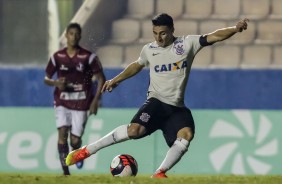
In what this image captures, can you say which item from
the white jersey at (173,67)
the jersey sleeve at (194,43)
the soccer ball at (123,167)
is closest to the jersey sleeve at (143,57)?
the white jersey at (173,67)

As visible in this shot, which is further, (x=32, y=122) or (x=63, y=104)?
(x=32, y=122)

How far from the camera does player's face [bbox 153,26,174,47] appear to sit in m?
11.0

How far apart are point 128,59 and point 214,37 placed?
7557 mm

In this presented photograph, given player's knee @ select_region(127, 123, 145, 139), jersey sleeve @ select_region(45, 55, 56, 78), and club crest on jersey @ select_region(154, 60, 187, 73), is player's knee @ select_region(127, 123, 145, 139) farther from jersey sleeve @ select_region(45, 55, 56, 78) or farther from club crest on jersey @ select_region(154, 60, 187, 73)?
jersey sleeve @ select_region(45, 55, 56, 78)

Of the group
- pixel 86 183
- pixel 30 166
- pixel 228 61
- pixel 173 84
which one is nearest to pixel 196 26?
pixel 228 61

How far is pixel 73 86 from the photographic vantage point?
48.1 feet

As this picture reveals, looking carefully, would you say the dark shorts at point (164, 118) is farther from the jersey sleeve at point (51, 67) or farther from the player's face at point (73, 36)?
the jersey sleeve at point (51, 67)

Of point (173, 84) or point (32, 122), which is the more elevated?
point (173, 84)

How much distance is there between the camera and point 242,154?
15773 mm

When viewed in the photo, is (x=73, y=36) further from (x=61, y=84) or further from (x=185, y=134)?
(x=185, y=134)

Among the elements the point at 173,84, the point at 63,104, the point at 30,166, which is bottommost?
the point at 30,166

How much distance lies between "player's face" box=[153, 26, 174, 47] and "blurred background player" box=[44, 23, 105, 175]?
3517mm

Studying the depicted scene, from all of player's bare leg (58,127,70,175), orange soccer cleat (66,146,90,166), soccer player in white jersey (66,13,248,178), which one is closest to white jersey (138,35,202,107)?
soccer player in white jersey (66,13,248,178)

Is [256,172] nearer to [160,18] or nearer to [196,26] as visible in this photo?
[196,26]
